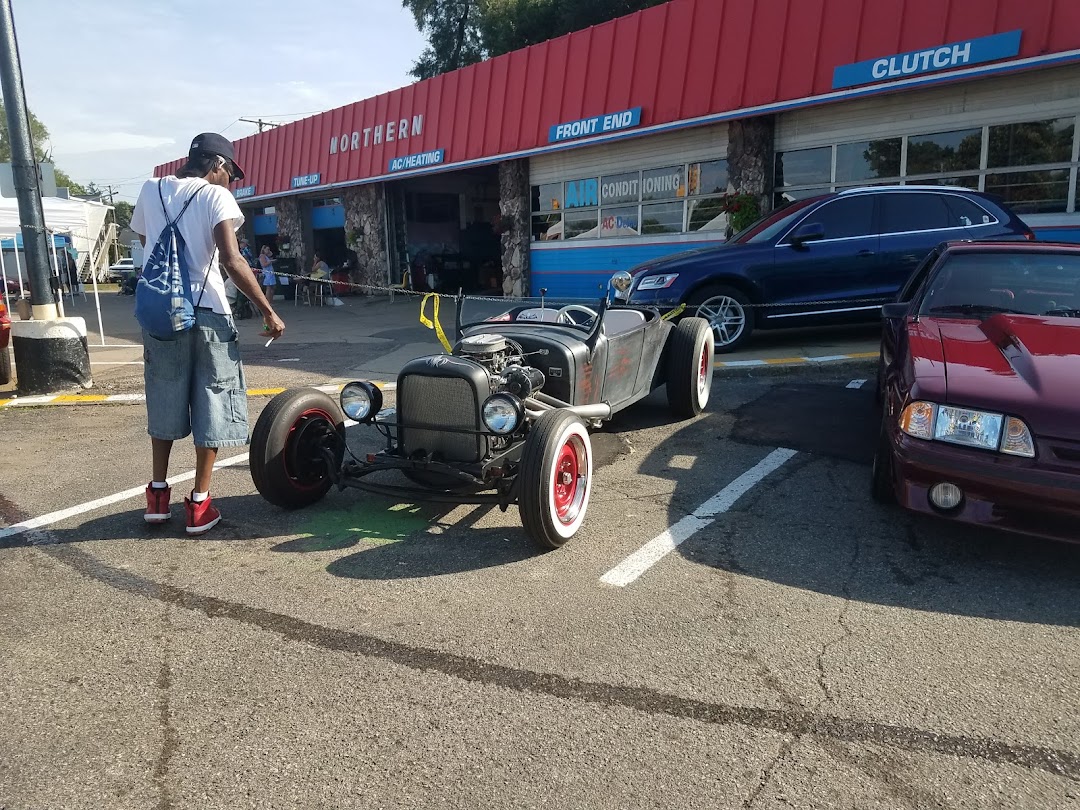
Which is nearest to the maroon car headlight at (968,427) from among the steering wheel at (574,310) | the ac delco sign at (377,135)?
the steering wheel at (574,310)

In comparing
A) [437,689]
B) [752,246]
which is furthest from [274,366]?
[437,689]

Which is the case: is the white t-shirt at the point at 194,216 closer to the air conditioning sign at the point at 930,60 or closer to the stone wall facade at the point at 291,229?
the air conditioning sign at the point at 930,60

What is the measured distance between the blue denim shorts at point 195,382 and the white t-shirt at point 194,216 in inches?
6.4

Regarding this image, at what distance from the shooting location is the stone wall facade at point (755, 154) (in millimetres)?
11750

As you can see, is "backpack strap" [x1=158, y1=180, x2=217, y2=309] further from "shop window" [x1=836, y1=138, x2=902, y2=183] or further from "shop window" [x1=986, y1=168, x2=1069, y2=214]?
"shop window" [x1=986, y1=168, x2=1069, y2=214]

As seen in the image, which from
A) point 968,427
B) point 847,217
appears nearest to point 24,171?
point 847,217

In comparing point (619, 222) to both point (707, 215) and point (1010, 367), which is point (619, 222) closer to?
point (707, 215)

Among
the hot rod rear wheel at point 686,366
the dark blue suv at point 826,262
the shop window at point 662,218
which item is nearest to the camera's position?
the hot rod rear wheel at point 686,366

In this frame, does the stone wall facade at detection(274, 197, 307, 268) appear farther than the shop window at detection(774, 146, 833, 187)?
Yes

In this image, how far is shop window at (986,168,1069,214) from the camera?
9617 mm

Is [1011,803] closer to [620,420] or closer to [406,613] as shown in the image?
[406,613]

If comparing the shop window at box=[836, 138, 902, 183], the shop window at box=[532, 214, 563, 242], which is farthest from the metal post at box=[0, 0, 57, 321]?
the shop window at box=[836, 138, 902, 183]

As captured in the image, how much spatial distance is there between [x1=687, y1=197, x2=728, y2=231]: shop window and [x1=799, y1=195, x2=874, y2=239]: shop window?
414 cm

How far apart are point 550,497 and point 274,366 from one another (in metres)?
7.37
